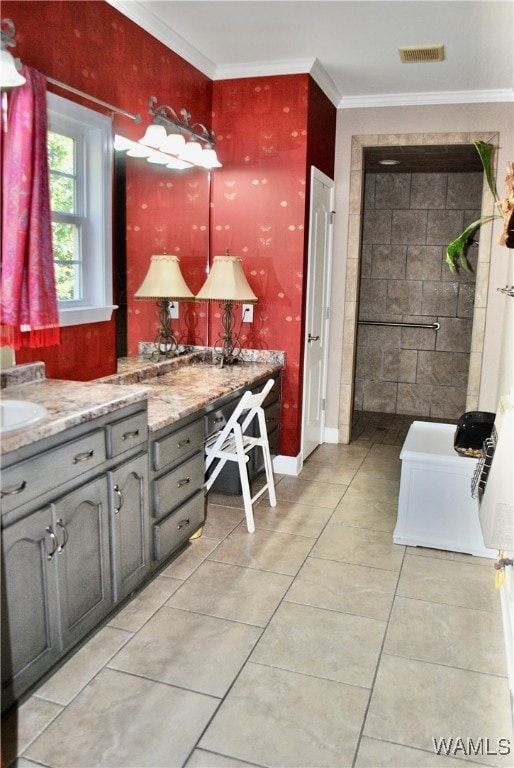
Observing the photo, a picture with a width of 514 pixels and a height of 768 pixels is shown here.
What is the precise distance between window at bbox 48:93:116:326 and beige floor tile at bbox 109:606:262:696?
132 cm

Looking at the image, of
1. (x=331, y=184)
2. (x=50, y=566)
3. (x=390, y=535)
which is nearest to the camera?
(x=50, y=566)

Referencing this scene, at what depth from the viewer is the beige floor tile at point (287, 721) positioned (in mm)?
1846

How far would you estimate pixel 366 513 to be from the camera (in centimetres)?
370

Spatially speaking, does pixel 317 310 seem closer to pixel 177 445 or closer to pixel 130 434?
pixel 177 445

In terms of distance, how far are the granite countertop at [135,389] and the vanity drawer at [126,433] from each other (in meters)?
0.06

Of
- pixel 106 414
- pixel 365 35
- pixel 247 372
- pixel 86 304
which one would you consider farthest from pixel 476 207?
pixel 106 414

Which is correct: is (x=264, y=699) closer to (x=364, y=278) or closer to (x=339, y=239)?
(x=339, y=239)

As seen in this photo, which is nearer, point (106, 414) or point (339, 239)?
point (106, 414)

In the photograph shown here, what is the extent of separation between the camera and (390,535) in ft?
11.2

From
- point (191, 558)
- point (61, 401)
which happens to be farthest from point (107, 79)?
point (191, 558)

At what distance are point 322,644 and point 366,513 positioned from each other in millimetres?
1379

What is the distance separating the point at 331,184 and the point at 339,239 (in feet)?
1.37

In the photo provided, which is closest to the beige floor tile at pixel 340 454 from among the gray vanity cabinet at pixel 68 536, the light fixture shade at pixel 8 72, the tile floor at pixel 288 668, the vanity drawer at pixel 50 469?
the tile floor at pixel 288 668

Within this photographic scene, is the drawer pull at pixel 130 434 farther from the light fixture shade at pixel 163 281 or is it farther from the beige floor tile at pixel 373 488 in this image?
the beige floor tile at pixel 373 488
